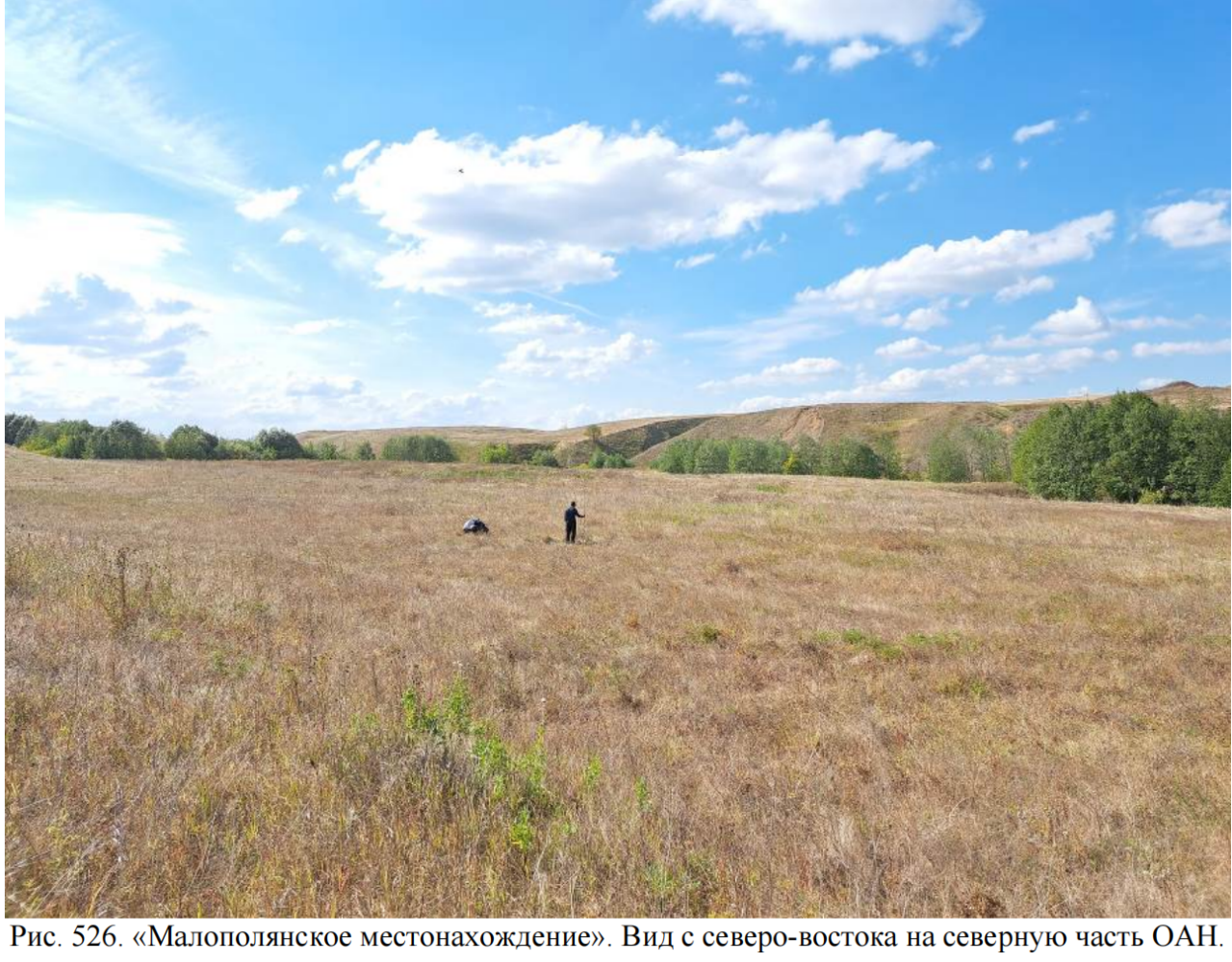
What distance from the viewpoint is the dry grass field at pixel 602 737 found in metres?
4.05

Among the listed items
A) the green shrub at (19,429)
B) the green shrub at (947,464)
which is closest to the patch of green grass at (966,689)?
the green shrub at (947,464)

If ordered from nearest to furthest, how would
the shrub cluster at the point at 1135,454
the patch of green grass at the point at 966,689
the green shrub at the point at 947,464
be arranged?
the patch of green grass at the point at 966,689, the shrub cluster at the point at 1135,454, the green shrub at the point at 947,464

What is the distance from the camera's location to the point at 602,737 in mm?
7242

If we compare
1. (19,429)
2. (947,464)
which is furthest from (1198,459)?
(19,429)

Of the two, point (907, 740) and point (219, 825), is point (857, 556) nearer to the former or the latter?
point (907, 740)

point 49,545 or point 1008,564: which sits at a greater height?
point 49,545

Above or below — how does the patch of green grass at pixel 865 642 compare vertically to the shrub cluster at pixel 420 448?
below

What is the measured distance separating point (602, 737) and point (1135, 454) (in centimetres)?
7252

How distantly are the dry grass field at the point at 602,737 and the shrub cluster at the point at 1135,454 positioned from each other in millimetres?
52224

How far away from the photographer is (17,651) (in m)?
7.79

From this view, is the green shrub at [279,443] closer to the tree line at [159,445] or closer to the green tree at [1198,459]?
the tree line at [159,445]

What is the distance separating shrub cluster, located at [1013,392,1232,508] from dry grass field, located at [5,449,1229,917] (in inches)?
2056

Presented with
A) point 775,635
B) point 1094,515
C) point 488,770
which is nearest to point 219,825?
point 488,770

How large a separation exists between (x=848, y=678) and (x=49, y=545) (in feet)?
54.8
